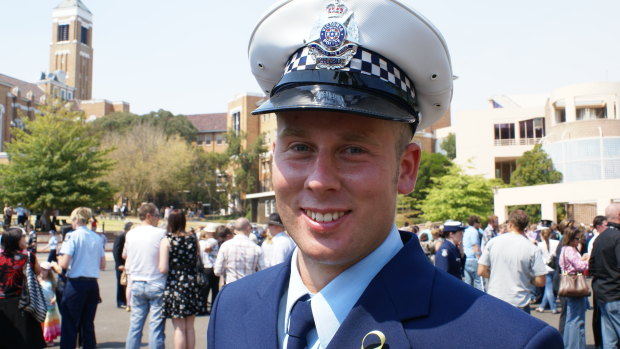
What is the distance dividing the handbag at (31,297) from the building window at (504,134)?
176 ft

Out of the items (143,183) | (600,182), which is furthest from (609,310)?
(143,183)

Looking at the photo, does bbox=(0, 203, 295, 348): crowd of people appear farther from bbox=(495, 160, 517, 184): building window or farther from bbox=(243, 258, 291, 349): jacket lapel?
bbox=(495, 160, 517, 184): building window

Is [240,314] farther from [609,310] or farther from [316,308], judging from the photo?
[609,310]

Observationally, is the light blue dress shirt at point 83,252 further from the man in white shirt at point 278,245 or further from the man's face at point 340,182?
the man's face at point 340,182

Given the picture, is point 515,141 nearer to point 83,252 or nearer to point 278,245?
point 278,245

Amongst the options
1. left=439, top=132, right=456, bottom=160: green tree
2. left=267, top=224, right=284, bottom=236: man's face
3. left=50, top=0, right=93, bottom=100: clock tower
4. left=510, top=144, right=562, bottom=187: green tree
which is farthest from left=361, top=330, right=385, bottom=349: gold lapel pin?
left=50, top=0, right=93, bottom=100: clock tower

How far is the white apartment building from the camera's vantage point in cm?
3634

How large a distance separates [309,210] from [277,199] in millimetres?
139

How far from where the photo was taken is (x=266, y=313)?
1.72 meters

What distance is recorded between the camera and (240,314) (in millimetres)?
1819

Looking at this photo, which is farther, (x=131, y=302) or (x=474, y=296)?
(x=131, y=302)

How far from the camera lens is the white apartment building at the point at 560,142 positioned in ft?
119

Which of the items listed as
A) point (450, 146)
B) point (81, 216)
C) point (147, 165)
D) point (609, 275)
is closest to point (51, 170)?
point (147, 165)

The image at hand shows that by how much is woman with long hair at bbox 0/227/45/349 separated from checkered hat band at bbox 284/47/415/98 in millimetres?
5928
